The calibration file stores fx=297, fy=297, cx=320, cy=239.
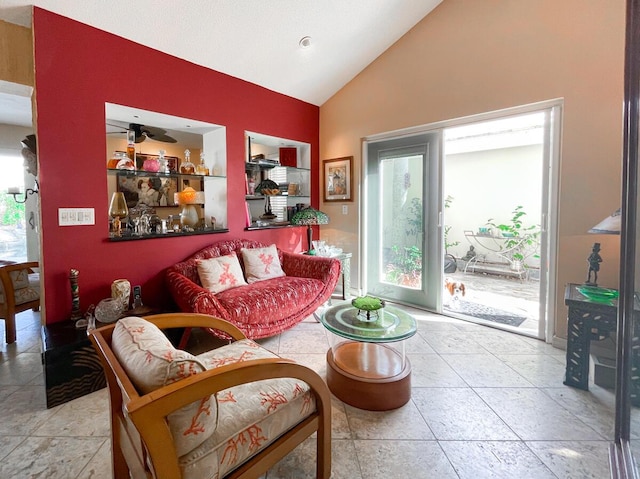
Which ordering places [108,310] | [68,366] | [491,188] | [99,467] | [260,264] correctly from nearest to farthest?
1. [99,467]
2. [68,366]
3. [108,310]
4. [260,264]
5. [491,188]

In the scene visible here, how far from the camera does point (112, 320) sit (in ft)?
7.04

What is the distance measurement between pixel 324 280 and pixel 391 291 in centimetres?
113

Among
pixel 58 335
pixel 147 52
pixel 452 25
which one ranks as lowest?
pixel 58 335

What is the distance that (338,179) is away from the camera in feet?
13.3

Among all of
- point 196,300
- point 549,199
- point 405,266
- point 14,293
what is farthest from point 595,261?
point 14,293

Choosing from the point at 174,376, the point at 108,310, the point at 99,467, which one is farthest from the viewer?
the point at 108,310

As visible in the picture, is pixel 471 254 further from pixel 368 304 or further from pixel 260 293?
pixel 260 293

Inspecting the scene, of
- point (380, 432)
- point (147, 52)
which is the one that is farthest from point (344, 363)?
point (147, 52)

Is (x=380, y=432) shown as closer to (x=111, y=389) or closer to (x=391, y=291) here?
(x=111, y=389)

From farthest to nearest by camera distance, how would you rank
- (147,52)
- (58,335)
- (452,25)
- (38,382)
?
(452,25) < (147,52) < (38,382) < (58,335)

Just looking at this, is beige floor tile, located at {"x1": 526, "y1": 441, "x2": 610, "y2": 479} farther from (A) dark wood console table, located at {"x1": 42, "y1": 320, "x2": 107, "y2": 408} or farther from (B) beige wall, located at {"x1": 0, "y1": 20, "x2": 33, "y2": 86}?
(B) beige wall, located at {"x1": 0, "y1": 20, "x2": 33, "y2": 86}

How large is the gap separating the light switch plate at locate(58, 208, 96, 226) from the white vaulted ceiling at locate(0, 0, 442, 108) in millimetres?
1315

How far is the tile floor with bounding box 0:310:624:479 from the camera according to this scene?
1377 millimetres

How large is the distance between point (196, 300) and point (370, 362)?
131cm
